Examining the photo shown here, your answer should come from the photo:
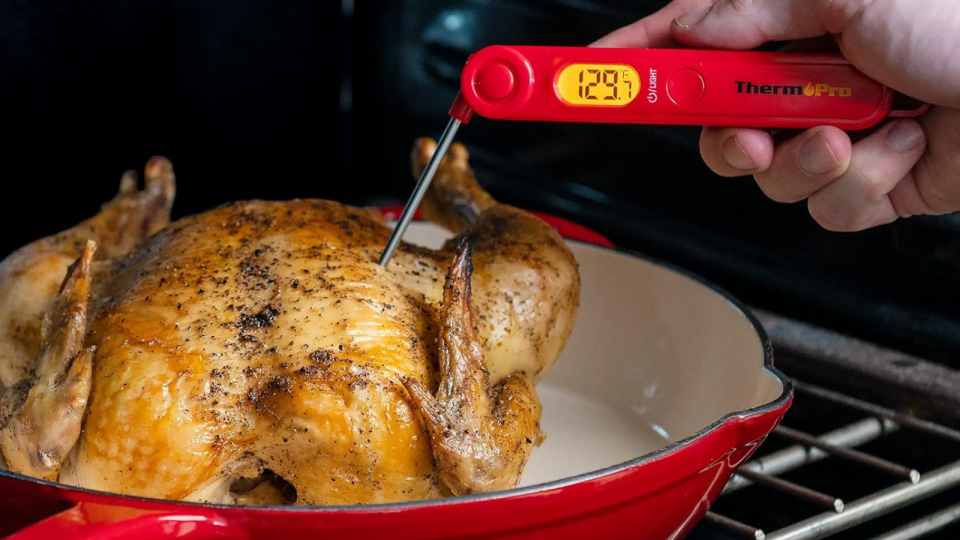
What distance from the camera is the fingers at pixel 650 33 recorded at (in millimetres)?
1152

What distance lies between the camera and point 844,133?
3.23 ft

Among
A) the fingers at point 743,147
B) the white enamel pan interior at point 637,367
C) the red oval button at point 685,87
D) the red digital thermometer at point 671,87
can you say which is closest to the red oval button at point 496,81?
the red digital thermometer at point 671,87

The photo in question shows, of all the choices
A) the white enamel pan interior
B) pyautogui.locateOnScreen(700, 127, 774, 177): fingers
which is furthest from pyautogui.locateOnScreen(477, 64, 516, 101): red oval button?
the white enamel pan interior

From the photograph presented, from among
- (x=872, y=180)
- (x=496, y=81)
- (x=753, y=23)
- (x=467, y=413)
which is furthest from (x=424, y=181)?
Result: (x=872, y=180)

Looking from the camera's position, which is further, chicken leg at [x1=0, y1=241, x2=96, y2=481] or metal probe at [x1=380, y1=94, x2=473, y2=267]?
metal probe at [x1=380, y1=94, x2=473, y2=267]

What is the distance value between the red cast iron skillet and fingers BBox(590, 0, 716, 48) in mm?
273

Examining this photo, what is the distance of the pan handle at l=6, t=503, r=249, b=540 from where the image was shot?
2.09ft

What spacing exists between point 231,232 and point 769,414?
563mm

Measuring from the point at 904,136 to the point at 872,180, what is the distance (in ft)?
0.18

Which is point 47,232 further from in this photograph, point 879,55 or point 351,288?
point 879,55

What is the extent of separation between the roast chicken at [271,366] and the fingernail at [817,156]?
0.29 m

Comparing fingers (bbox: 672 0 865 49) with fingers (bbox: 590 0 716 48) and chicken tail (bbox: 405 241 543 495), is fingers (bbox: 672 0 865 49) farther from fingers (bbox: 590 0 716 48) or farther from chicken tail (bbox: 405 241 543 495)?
chicken tail (bbox: 405 241 543 495)

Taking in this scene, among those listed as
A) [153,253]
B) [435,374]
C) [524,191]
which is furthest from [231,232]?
[524,191]

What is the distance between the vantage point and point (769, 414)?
82 centimetres
